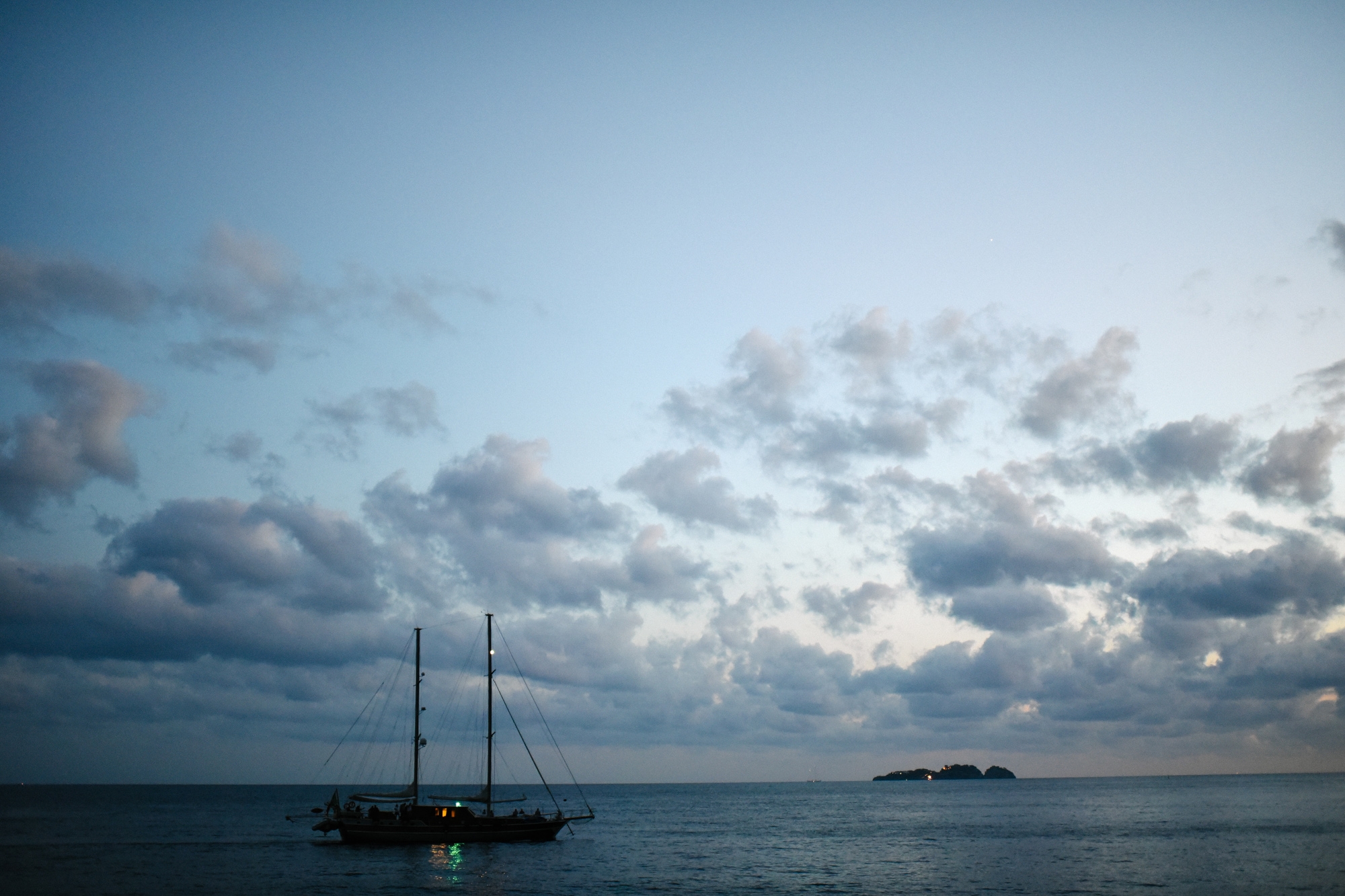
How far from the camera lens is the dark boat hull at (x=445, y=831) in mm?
93812

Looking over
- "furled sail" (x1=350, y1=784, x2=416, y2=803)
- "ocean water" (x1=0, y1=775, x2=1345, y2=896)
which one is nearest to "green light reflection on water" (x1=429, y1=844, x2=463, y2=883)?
"ocean water" (x1=0, y1=775, x2=1345, y2=896)

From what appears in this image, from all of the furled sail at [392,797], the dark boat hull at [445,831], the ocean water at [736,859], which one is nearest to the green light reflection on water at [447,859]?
the ocean water at [736,859]

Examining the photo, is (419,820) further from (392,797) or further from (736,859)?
(736,859)

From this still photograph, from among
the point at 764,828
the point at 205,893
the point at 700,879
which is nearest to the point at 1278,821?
the point at 764,828

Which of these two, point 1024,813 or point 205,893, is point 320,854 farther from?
point 1024,813

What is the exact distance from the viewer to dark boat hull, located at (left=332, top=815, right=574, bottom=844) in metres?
93.8

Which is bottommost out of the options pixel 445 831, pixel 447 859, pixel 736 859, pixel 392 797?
pixel 736 859

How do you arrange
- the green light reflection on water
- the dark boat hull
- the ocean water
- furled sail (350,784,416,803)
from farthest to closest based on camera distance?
furled sail (350,784,416,803) < the dark boat hull < the green light reflection on water < the ocean water

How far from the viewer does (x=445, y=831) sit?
93.9m

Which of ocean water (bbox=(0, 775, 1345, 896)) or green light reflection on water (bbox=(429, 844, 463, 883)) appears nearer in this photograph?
ocean water (bbox=(0, 775, 1345, 896))

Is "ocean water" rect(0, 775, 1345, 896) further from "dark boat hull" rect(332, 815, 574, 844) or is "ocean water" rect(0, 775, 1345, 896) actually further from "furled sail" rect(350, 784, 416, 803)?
"furled sail" rect(350, 784, 416, 803)

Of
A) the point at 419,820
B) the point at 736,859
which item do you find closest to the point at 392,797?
the point at 419,820

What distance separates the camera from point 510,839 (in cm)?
9950

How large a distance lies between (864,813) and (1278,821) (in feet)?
248
